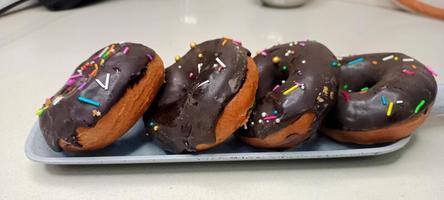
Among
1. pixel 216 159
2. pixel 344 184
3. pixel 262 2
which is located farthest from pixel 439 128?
pixel 262 2

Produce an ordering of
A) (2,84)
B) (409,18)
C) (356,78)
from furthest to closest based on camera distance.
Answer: (409,18)
(2,84)
(356,78)

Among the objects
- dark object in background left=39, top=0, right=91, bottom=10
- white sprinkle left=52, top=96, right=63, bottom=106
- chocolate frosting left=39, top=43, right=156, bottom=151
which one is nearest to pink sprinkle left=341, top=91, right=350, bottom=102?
chocolate frosting left=39, top=43, right=156, bottom=151

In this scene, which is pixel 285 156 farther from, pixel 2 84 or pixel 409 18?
pixel 409 18

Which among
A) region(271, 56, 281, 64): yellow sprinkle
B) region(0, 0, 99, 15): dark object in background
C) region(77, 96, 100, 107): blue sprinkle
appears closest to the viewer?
region(77, 96, 100, 107): blue sprinkle

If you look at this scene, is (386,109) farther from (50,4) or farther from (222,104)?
(50,4)

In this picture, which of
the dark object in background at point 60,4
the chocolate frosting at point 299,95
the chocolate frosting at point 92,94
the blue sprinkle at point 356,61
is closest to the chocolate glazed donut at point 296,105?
the chocolate frosting at point 299,95

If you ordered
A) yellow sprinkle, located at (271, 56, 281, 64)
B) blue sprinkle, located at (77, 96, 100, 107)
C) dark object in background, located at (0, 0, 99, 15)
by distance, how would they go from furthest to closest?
1. dark object in background, located at (0, 0, 99, 15)
2. yellow sprinkle, located at (271, 56, 281, 64)
3. blue sprinkle, located at (77, 96, 100, 107)

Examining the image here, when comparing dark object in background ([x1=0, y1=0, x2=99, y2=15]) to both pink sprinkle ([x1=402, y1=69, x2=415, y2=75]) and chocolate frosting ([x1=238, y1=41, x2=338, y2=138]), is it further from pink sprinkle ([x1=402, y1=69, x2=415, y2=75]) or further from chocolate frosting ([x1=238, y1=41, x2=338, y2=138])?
pink sprinkle ([x1=402, y1=69, x2=415, y2=75])
